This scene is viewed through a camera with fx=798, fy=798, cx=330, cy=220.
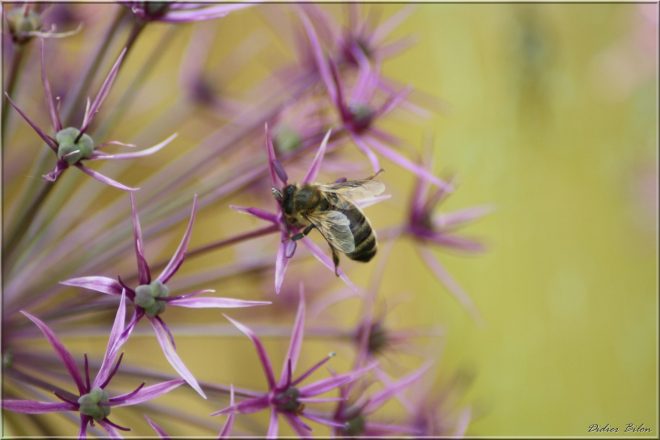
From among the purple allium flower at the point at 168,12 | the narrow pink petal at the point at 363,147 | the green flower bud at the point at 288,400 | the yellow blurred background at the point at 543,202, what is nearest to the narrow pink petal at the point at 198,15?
the purple allium flower at the point at 168,12

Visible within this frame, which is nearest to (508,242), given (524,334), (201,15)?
(524,334)

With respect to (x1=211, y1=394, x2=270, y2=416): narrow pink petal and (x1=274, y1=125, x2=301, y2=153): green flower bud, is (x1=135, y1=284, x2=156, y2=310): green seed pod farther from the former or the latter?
(x1=274, y1=125, x2=301, y2=153): green flower bud

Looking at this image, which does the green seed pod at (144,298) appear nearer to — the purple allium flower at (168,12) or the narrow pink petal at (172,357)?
the narrow pink petal at (172,357)

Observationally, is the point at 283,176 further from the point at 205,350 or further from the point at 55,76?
the point at 205,350

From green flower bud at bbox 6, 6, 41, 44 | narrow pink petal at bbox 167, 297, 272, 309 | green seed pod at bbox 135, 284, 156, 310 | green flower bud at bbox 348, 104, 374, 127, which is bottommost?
narrow pink petal at bbox 167, 297, 272, 309

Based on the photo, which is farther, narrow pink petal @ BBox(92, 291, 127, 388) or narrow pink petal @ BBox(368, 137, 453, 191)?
narrow pink petal @ BBox(368, 137, 453, 191)

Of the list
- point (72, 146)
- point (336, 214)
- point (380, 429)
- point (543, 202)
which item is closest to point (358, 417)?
point (380, 429)

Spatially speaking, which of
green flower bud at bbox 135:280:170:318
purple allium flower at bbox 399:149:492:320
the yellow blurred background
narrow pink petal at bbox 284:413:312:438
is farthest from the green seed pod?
the yellow blurred background

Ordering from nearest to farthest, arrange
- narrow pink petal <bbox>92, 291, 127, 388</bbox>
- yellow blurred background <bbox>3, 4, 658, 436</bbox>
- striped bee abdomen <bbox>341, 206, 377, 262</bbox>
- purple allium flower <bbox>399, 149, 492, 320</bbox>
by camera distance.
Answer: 1. narrow pink petal <bbox>92, 291, 127, 388</bbox>
2. striped bee abdomen <bbox>341, 206, 377, 262</bbox>
3. purple allium flower <bbox>399, 149, 492, 320</bbox>
4. yellow blurred background <bbox>3, 4, 658, 436</bbox>
